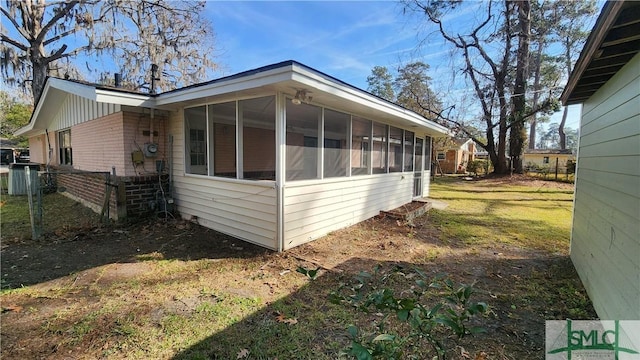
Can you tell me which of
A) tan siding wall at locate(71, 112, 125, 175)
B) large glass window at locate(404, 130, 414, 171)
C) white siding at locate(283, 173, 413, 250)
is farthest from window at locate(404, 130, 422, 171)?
tan siding wall at locate(71, 112, 125, 175)

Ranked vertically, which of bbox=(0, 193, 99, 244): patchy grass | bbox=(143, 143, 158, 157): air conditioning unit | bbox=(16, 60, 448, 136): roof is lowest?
bbox=(0, 193, 99, 244): patchy grass

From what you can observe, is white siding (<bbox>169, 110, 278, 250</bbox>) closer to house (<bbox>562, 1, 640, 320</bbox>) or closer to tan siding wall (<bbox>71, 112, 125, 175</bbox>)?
tan siding wall (<bbox>71, 112, 125, 175</bbox>)

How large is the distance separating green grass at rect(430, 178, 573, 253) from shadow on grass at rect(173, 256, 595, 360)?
56.2 inches

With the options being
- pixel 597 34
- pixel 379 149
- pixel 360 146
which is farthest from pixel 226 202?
pixel 597 34

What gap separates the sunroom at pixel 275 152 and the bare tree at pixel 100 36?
11.1m

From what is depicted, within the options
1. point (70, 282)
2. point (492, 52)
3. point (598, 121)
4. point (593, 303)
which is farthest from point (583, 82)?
point (492, 52)

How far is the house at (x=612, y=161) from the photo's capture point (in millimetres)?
2178

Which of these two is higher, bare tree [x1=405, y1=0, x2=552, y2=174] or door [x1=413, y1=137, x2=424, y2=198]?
bare tree [x1=405, y1=0, x2=552, y2=174]

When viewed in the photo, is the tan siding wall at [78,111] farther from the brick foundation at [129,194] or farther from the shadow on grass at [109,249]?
the shadow on grass at [109,249]

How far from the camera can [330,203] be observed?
5.47 metres

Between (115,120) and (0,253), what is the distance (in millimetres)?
2927

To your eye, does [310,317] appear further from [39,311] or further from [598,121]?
[598,121]

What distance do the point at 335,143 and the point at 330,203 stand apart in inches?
45.9

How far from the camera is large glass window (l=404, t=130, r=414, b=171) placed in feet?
27.8
